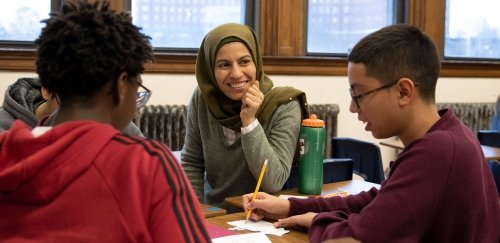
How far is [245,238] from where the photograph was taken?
1.58 m

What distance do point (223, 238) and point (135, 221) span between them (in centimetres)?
66

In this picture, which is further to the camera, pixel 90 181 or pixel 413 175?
pixel 413 175

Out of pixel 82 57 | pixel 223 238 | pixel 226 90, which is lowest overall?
pixel 223 238

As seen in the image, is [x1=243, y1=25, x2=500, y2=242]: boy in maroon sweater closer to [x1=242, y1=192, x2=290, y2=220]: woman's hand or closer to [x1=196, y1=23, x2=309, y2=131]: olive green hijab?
[x1=242, y1=192, x2=290, y2=220]: woman's hand

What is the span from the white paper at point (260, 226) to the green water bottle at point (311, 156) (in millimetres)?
393

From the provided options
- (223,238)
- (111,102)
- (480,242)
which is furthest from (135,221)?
(480,242)

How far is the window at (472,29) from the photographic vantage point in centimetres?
559

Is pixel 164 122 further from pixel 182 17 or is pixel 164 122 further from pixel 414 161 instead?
pixel 414 161

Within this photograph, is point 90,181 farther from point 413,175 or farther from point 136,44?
point 413,175

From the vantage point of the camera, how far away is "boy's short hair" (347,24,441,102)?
149cm

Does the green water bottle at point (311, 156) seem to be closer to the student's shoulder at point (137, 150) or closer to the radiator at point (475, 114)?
the student's shoulder at point (137, 150)

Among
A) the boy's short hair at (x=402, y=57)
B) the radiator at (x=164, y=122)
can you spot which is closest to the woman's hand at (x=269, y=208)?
the boy's short hair at (x=402, y=57)

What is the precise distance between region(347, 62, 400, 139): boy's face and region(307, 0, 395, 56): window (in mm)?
3570

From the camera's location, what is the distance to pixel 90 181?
928 millimetres
